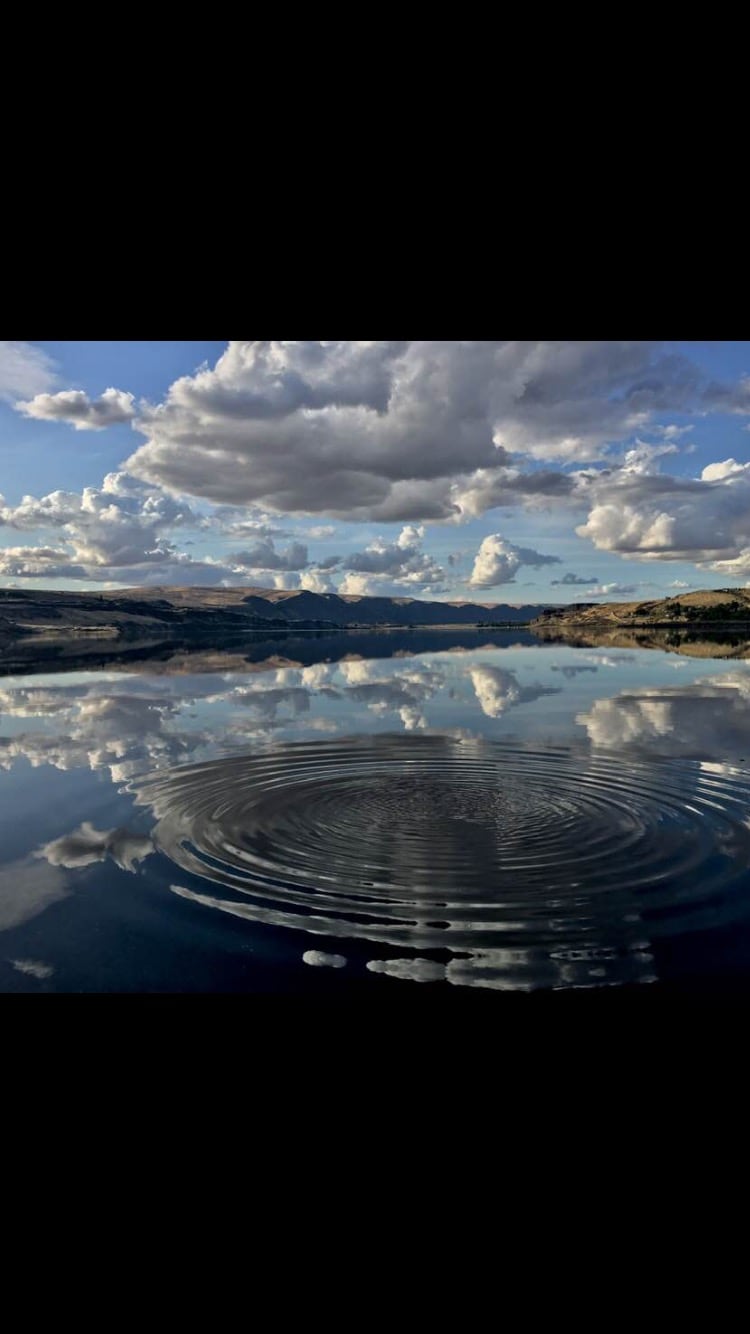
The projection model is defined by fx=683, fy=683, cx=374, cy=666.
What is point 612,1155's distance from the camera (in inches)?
137

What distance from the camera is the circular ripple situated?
26.7 ft

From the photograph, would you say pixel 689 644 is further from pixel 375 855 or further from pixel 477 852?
pixel 375 855

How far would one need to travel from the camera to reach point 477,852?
449 inches

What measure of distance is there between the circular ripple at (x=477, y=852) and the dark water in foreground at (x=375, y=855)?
0.16 ft

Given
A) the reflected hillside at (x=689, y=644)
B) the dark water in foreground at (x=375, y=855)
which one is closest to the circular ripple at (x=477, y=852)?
the dark water in foreground at (x=375, y=855)

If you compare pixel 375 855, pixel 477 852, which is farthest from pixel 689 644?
pixel 375 855

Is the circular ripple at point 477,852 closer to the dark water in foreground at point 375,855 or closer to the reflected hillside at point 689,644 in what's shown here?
the dark water in foreground at point 375,855

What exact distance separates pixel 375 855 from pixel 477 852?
1.71 meters
